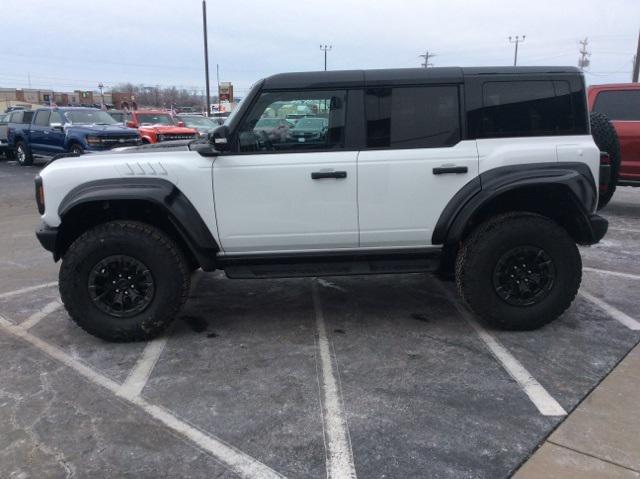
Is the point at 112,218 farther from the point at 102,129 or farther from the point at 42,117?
the point at 42,117

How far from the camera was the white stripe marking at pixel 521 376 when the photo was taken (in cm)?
316

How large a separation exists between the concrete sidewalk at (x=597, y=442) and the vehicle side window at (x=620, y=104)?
21.8ft

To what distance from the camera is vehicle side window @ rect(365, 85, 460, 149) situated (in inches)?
159

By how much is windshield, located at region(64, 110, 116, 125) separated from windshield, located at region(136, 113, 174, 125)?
184cm

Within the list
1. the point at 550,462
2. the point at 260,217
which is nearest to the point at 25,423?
the point at 260,217

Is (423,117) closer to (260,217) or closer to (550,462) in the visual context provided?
(260,217)

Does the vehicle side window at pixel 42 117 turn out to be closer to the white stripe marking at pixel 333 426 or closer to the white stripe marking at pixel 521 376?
the white stripe marking at pixel 333 426

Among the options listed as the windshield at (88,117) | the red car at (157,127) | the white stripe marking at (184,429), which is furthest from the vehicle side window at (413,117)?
the windshield at (88,117)

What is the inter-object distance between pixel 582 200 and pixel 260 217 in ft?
7.71

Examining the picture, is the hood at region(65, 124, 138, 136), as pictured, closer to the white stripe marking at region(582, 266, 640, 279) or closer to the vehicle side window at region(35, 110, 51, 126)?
the vehicle side window at region(35, 110, 51, 126)

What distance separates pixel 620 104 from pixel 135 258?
26.4ft

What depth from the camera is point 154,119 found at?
18.2m

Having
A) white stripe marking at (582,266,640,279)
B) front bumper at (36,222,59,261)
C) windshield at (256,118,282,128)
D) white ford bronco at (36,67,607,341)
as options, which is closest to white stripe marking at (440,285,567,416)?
white ford bronco at (36,67,607,341)

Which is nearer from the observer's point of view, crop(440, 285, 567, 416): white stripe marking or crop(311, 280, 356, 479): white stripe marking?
crop(311, 280, 356, 479): white stripe marking
